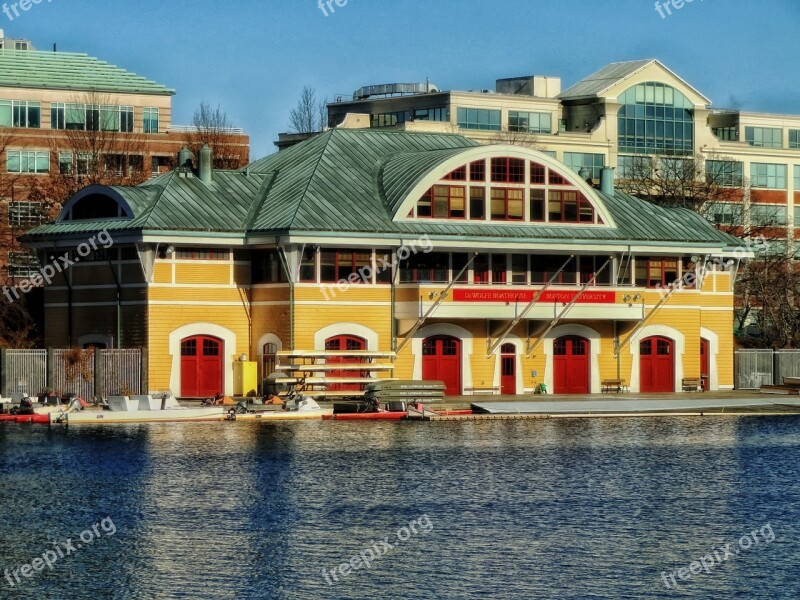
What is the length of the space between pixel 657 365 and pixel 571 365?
492 centimetres

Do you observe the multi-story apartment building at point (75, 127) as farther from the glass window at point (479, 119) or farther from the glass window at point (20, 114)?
the glass window at point (479, 119)

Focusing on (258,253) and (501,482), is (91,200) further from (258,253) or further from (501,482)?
(501,482)

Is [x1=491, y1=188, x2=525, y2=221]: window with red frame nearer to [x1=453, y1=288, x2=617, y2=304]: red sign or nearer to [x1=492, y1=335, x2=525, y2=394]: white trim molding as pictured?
[x1=453, y1=288, x2=617, y2=304]: red sign

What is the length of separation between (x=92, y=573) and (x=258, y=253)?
41.4 m

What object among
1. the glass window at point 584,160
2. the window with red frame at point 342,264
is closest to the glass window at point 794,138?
the glass window at point 584,160

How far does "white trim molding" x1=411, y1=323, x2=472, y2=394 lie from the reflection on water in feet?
33.2

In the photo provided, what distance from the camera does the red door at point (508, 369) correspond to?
81.0 meters

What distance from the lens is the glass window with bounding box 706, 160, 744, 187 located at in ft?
426

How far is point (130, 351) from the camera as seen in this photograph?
7494cm

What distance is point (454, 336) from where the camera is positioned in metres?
79.7

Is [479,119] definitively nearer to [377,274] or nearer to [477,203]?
[477,203]

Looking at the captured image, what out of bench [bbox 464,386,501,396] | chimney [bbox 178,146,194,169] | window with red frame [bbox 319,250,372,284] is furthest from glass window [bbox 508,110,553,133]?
window with red frame [bbox 319,250,372,284]

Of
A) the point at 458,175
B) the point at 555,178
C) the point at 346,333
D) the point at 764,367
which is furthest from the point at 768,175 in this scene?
the point at 346,333

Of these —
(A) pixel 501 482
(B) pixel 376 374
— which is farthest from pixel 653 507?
(B) pixel 376 374
